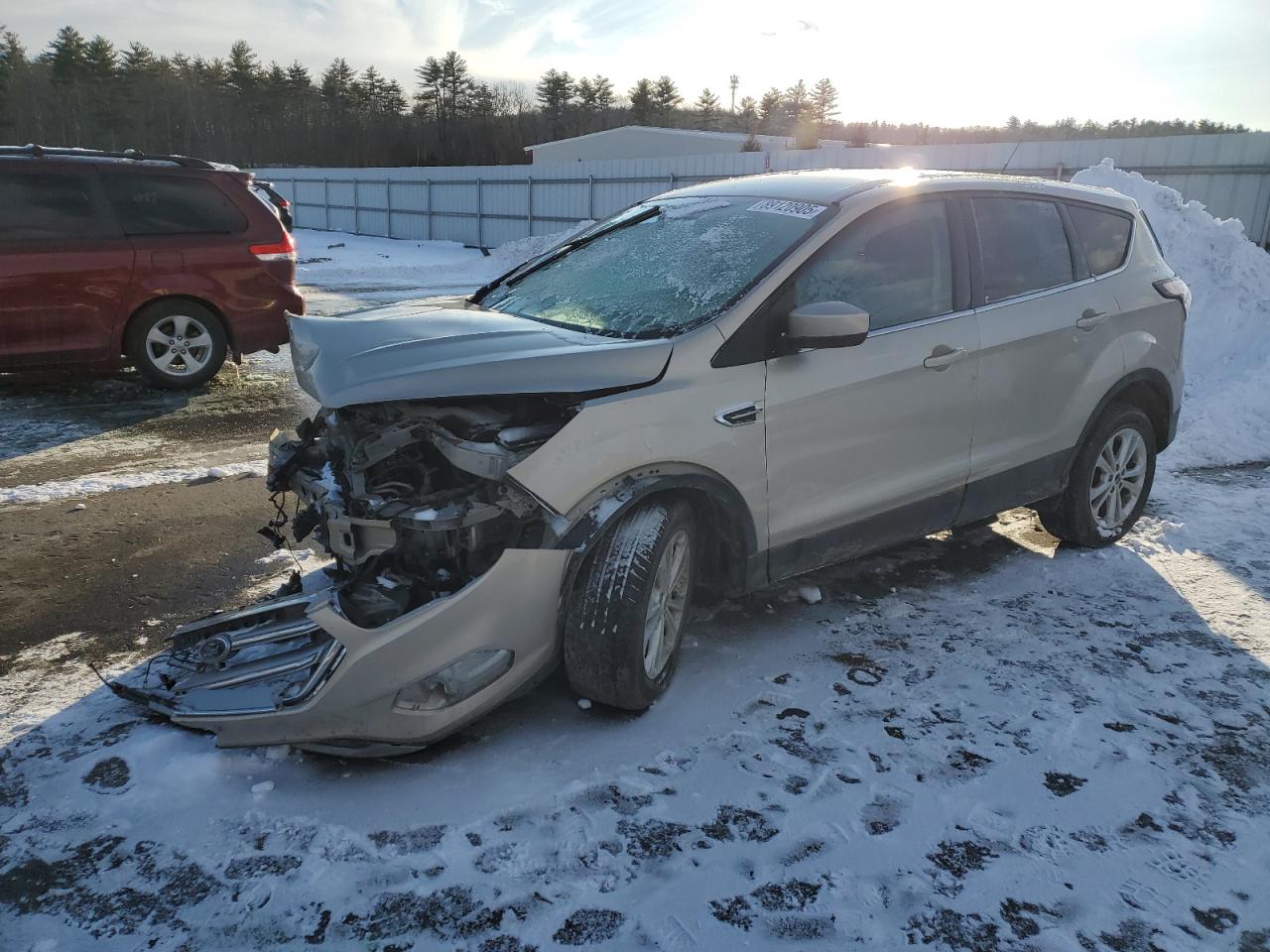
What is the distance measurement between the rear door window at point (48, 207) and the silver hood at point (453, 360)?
209 inches

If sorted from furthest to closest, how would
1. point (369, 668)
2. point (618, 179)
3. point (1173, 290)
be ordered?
1. point (618, 179)
2. point (1173, 290)
3. point (369, 668)

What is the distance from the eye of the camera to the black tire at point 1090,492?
4773mm

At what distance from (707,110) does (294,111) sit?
36198 mm

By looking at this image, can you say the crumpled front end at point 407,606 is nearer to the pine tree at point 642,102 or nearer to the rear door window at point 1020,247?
the rear door window at point 1020,247

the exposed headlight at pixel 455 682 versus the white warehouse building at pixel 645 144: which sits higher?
the white warehouse building at pixel 645 144

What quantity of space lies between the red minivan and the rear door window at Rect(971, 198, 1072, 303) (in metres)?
6.34

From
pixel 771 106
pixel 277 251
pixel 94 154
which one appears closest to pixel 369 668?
pixel 277 251

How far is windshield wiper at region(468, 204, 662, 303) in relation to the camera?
4.48 meters

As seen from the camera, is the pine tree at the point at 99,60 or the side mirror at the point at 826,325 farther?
the pine tree at the point at 99,60

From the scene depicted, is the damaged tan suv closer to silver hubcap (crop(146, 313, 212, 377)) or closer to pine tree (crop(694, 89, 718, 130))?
silver hubcap (crop(146, 313, 212, 377))

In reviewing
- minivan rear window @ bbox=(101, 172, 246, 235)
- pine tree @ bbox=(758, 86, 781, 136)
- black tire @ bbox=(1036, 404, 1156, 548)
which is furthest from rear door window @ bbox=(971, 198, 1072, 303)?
pine tree @ bbox=(758, 86, 781, 136)

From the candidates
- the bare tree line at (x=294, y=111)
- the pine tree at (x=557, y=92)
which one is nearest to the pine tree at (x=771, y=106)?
the bare tree line at (x=294, y=111)

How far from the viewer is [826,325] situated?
3285mm

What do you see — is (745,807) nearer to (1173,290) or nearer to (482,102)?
(1173,290)
